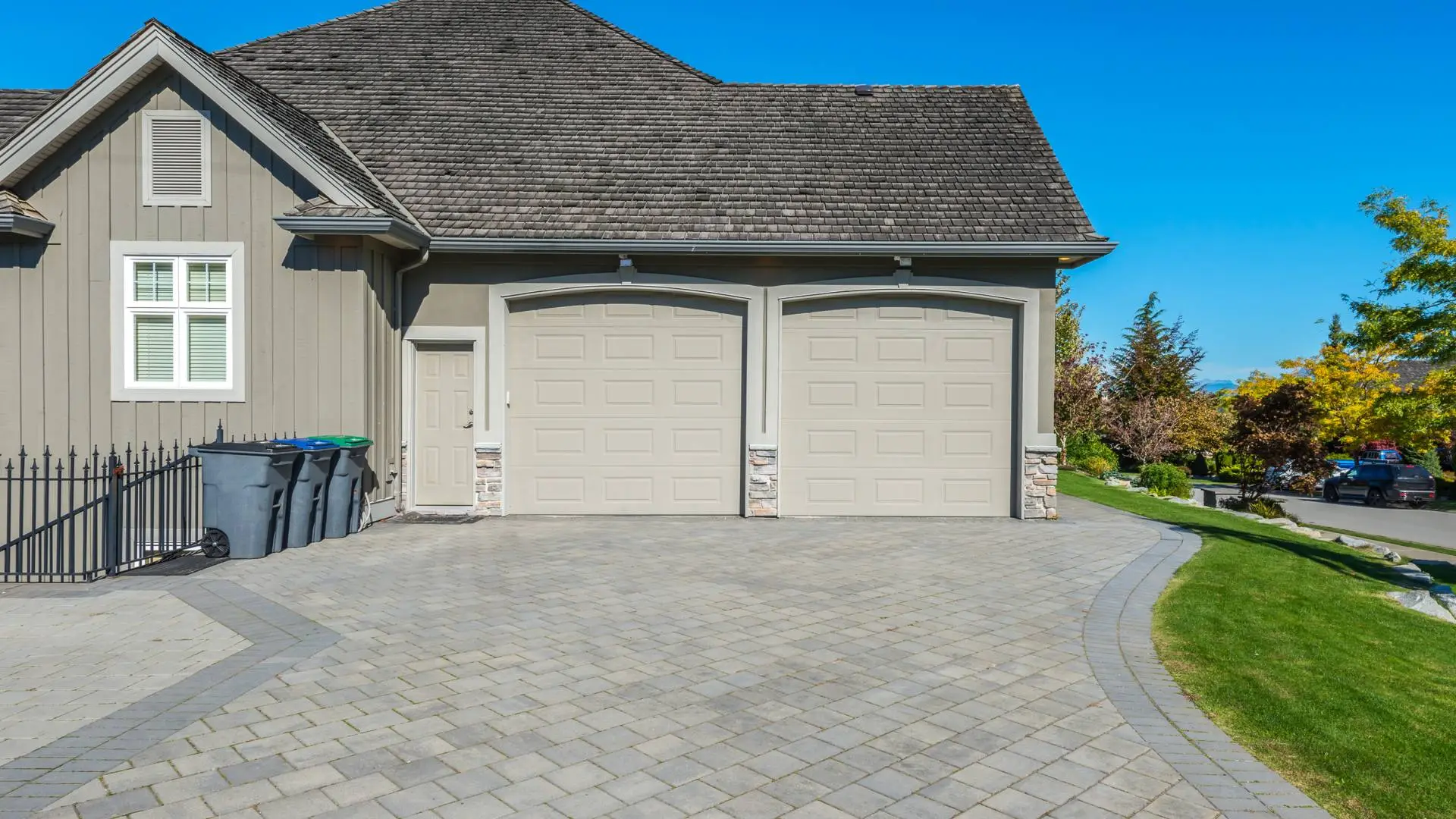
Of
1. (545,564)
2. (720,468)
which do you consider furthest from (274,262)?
(720,468)

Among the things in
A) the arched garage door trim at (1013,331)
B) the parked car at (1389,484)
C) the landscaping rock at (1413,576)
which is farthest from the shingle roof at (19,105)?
the parked car at (1389,484)

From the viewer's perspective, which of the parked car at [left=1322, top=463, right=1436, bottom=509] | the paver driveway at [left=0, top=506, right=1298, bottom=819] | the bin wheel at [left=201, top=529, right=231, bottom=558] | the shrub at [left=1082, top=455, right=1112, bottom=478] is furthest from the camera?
the parked car at [left=1322, top=463, right=1436, bottom=509]

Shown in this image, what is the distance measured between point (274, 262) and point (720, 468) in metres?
5.89

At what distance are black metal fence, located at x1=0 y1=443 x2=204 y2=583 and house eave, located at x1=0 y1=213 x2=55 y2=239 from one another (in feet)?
7.88

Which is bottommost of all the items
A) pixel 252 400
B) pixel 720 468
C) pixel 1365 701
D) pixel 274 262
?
pixel 1365 701

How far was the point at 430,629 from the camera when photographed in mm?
6363

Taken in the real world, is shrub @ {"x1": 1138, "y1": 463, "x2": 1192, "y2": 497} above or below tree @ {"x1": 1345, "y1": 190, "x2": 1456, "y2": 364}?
below

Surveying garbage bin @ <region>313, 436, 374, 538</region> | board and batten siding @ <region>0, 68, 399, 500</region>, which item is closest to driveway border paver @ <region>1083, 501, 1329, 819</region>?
garbage bin @ <region>313, 436, 374, 538</region>

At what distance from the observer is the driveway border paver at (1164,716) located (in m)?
3.86

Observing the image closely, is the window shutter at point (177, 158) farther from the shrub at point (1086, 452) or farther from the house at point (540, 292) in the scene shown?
the shrub at point (1086, 452)

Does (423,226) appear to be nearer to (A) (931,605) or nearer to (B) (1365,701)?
(A) (931,605)

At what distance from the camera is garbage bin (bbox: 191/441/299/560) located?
8.82 m

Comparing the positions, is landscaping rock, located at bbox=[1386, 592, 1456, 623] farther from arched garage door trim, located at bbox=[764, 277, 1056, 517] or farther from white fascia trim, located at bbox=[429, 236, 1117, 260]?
white fascia trim, located at bbox=[429, 236, 1117, 260]

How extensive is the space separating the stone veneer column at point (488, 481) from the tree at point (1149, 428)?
2412cm
